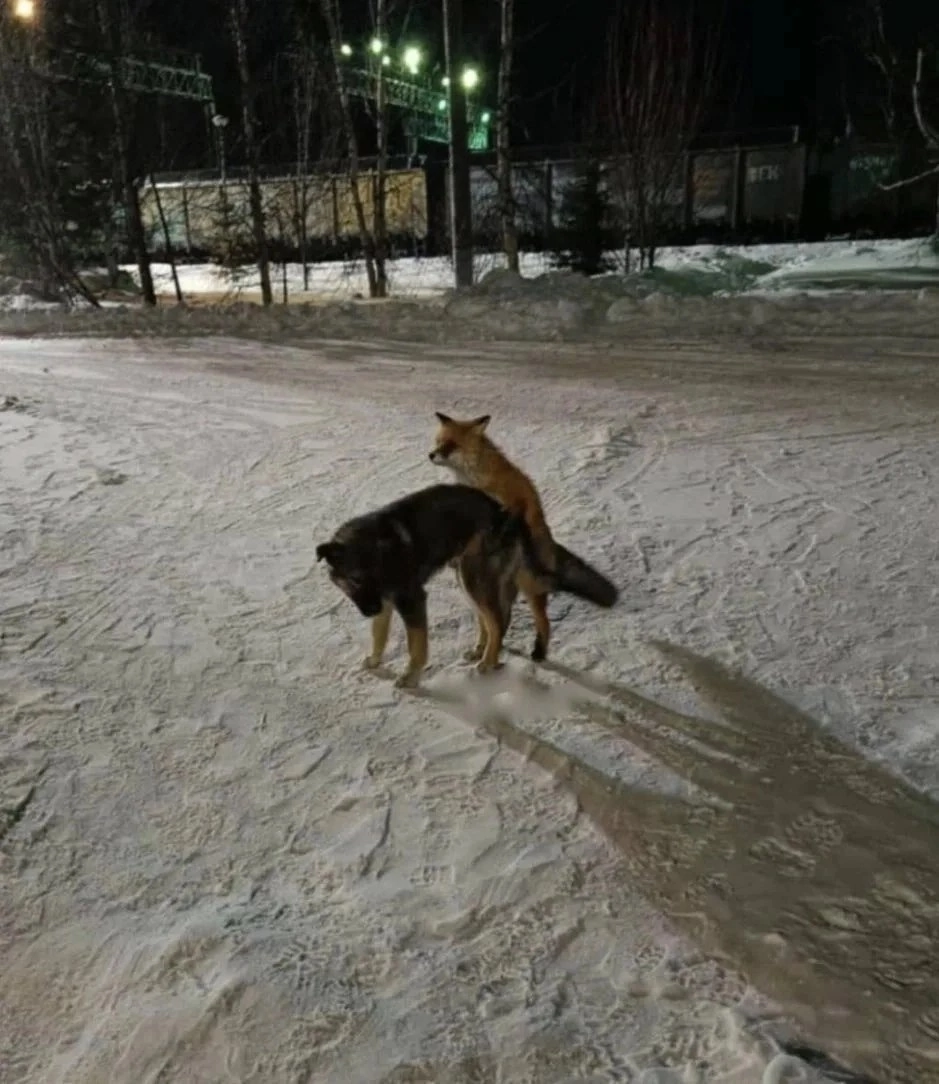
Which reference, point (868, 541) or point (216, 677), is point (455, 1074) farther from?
point (868, 541)

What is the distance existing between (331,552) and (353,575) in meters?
0.15

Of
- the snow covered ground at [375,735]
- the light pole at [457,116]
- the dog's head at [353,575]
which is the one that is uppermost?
the light pole at [457,116]

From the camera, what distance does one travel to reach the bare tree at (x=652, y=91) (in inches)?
849

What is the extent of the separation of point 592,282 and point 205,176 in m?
21.9

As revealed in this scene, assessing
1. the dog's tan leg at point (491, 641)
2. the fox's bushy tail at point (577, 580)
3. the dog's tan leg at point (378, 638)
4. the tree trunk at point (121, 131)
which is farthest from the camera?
the tree trunk at point (121, 131)

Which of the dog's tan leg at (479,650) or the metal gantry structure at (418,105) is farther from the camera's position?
the metal gantry structure at (418,105)

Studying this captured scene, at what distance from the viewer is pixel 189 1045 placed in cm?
256

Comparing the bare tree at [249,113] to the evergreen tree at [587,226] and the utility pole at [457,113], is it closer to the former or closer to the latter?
the utility pole at [457,113]

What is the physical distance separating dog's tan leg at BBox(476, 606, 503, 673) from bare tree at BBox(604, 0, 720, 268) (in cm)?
2026

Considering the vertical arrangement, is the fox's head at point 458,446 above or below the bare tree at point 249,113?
below

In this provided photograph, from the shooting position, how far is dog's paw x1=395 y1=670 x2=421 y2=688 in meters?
4.48

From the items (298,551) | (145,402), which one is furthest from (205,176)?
(298,551)

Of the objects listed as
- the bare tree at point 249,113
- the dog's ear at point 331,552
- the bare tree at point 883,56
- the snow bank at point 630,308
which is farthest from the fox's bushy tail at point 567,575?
the bare tree at point 883,56

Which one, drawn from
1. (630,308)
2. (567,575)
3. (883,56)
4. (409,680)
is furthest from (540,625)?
(883,56)
